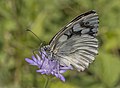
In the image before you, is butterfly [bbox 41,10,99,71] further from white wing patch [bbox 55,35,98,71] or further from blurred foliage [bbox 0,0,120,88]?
blurred foliage [bbox 0,0,120,88]

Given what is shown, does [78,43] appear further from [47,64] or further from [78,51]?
[47,64]

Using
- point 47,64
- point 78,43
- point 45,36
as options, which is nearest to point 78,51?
point 78,43

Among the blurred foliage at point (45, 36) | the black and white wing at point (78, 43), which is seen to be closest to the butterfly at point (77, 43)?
the black and white wing at point (78, 43)

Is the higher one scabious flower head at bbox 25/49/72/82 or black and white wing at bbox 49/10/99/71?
black and white wing at bbox 49/10/99/71

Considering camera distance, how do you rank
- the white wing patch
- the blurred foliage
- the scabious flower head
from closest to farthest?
the scabious flower head → the white wing patch → the blurred foliage

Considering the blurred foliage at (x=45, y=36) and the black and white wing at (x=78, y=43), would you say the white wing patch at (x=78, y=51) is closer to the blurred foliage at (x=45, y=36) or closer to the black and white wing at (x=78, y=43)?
the black and white wing at (x=78, y=43)

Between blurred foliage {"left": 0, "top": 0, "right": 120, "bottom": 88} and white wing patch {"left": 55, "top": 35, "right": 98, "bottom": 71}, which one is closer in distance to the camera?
white wing patch {"left": 55, "top": 35, "right": 98, "bottom": 71}

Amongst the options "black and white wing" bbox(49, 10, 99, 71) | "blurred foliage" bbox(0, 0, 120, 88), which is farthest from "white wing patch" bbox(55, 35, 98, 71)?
"blurred foliage" bbox(0, 0, 120, 88)
